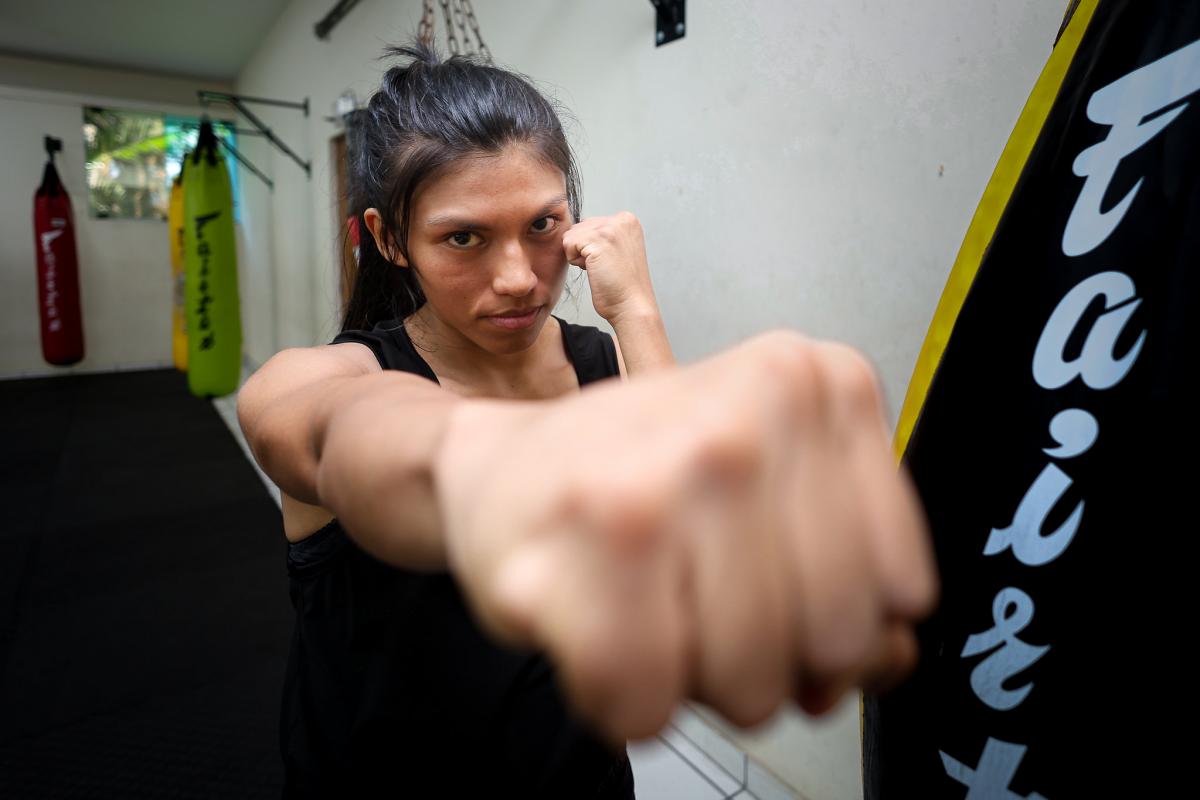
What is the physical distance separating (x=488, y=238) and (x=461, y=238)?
0.09 feet

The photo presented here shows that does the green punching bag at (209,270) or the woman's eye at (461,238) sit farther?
the green punching bag at (209,270)

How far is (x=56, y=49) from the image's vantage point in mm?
4934

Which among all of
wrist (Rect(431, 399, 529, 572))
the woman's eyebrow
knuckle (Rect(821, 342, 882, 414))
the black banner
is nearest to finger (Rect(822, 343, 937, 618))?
knuckle (Rect(821, 342, 882, 414))

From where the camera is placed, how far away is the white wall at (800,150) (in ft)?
2.96

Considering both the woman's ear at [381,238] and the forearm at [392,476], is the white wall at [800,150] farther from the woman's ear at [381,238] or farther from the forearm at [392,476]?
the forearm at [392,476]

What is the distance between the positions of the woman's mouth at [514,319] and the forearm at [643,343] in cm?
11

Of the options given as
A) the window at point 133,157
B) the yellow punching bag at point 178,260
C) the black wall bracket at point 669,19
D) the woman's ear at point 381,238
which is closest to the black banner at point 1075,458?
the woman's ear at point 381,238

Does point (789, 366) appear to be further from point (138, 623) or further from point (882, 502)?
point (138, 623)

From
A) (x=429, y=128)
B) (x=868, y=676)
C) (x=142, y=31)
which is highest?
(x=142, y=31)

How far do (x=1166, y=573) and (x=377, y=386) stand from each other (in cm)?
56

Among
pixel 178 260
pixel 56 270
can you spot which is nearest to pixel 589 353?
pixel 178 260

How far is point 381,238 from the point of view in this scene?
79 cm

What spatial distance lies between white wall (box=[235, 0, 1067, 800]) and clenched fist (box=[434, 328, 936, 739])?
831 millimetres

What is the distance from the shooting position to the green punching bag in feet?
12.1
